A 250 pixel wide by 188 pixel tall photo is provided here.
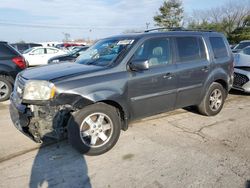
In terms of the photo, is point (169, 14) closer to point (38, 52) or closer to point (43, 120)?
point (38, 52)

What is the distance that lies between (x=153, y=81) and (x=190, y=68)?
96 centimetres

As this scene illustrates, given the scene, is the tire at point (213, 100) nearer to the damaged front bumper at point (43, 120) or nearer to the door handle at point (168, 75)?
the door handle at point (168, 75)

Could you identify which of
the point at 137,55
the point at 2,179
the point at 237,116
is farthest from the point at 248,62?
the point at 2,179

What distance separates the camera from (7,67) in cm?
715

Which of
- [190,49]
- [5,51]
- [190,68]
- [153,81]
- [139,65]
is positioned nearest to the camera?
[139,65]

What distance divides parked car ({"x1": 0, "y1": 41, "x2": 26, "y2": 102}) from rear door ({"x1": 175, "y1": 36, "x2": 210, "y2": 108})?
15.7 ft

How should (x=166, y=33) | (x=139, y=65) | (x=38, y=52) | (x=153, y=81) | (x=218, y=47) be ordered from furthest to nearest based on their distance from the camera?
(x=38, y=52), (x=218, y=47), (x=166, y=33), (x=153, y=81), (x=139, y=65)

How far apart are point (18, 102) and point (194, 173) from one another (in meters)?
2.68

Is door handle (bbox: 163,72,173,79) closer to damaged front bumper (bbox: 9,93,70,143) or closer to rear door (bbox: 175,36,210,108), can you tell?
rear door (bbox: 175,36,210,108)

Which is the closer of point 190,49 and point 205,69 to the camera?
point 190,49

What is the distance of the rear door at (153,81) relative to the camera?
4164mm

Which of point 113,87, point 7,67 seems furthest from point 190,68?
point 7,67

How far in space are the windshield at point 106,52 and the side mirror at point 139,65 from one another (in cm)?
32

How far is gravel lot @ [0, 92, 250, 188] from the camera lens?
3211mm
